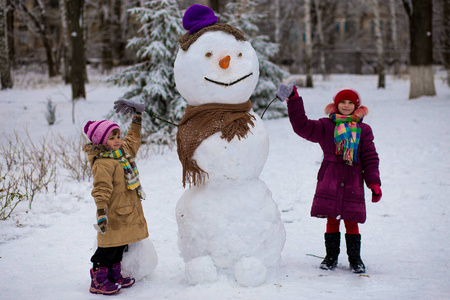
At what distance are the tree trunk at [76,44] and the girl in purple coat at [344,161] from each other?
9.83 meters

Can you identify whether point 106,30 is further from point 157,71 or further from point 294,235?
point 294,235

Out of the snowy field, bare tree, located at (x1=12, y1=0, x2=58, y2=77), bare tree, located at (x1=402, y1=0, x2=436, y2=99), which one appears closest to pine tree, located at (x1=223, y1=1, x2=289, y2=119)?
the snowy field

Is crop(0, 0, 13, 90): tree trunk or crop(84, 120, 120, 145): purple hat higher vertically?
crop(0, 0, 13, 90): tree trunk

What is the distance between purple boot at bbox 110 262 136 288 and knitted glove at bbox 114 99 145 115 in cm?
117

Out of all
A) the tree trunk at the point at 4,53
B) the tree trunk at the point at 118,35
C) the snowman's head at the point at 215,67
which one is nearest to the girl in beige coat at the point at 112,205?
the snowman's head at the point at 215,67

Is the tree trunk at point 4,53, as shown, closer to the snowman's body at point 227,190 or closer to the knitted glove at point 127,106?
the knitted glove at point 127,106

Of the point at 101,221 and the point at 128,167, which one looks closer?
the point at 101,221

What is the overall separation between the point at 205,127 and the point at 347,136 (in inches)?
43.7

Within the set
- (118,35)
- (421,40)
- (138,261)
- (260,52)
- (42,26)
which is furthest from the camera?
(118,35)

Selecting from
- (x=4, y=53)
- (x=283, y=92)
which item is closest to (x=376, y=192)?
(x=283, y=92)

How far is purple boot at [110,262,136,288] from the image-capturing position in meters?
3.07

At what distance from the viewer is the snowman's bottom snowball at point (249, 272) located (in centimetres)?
294

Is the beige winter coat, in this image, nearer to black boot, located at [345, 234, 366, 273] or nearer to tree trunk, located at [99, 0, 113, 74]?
black boot, located at [345, 234, 366, 273]

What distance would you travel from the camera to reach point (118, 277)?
308 centimetres
